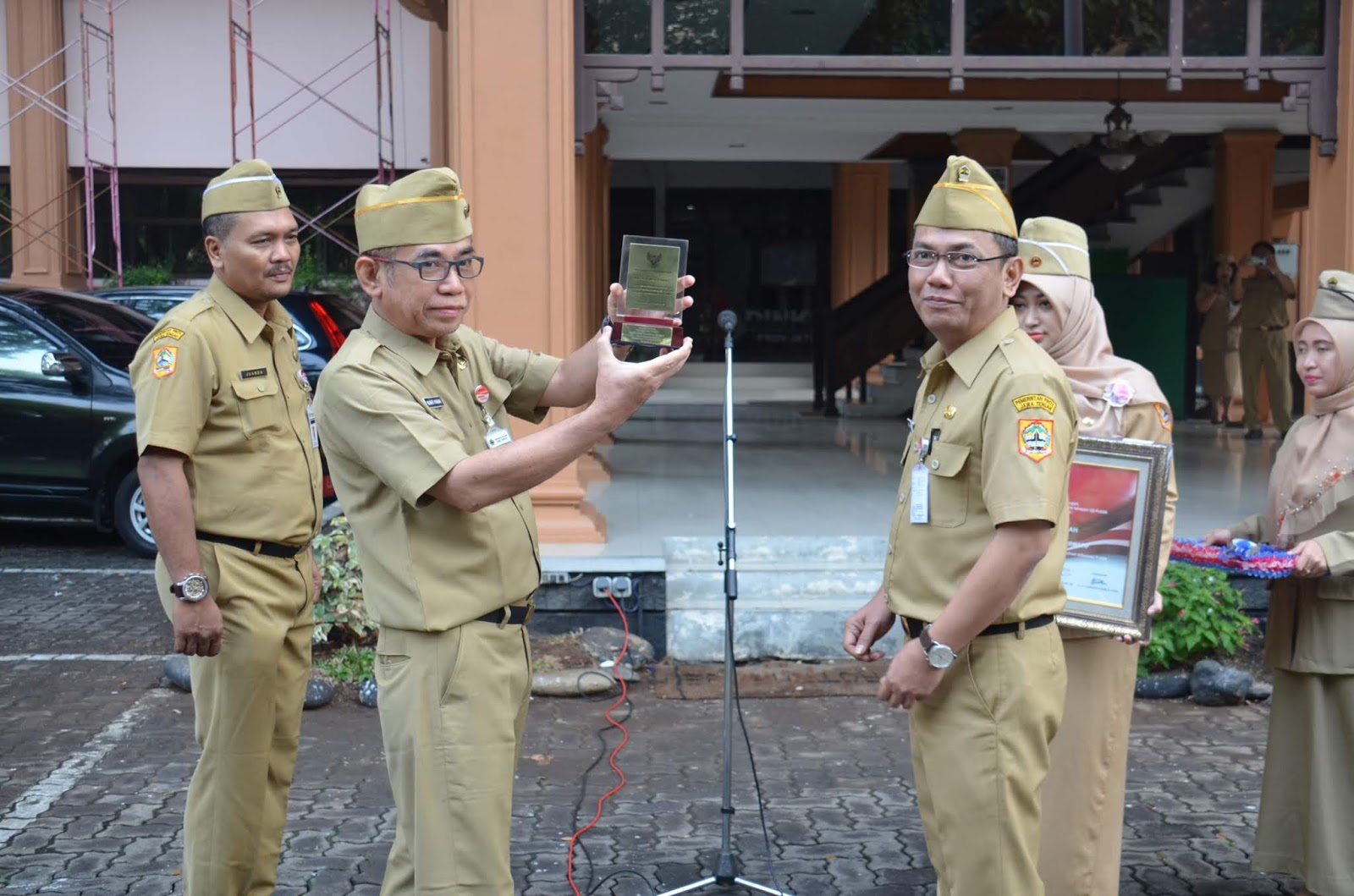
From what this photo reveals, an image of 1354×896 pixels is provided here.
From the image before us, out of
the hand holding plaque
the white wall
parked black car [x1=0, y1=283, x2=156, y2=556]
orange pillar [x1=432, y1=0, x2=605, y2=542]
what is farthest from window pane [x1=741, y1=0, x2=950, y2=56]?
the white wall

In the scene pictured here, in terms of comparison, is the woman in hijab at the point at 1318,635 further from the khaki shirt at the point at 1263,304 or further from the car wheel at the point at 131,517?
the khaki shirt at the point at 1263,304

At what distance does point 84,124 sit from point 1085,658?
53.6 feet

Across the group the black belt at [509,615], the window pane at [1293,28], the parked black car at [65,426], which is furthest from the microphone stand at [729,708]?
the parked black car at [65,426]

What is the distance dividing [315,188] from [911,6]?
11.3 metres

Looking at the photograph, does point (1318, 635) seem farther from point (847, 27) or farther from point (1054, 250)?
point (847, 27)

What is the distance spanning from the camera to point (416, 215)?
3.23 m

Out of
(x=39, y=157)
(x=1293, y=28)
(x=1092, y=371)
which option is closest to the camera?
(x=1092, y=371)

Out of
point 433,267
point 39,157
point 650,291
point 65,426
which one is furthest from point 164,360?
point 39,157

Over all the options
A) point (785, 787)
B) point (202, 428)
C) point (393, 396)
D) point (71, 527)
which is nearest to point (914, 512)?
point (393, 396)

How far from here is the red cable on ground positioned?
4734mm

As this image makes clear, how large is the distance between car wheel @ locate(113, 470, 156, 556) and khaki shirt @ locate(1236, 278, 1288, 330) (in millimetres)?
10753

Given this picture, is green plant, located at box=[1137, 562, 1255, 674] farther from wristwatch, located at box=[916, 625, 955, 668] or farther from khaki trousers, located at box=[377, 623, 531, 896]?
khaki trousers, located at box=[377, 623, 531, 896]

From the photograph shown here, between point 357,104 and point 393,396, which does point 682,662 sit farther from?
point 357,104

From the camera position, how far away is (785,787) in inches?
219
